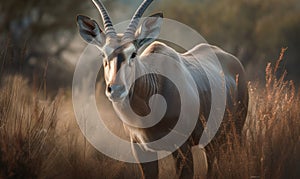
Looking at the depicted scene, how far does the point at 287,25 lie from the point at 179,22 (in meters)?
3.48

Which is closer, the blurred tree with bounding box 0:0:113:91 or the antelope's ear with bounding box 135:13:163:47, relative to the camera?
the antelope's ear with bounding box 135:13:163:47

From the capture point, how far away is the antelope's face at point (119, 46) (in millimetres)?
4547

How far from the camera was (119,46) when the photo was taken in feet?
A: 15.5

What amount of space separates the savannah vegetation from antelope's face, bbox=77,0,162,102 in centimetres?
50

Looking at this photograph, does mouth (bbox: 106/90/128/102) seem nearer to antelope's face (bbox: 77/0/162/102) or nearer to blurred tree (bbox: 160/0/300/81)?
antelope's face (bbox: 77/0/162/102)

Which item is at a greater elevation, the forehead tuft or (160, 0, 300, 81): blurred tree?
the forehead tuft

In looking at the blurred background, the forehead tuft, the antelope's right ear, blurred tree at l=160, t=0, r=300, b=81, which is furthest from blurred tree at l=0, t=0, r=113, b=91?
the forehead tuft

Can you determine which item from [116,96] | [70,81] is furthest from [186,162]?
[70,81]

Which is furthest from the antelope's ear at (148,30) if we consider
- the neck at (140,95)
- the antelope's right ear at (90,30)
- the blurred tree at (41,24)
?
the blurred tree at (41,24)

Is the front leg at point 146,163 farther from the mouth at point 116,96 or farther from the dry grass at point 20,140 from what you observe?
the mouth at point 116,96

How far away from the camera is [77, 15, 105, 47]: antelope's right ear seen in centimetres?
511

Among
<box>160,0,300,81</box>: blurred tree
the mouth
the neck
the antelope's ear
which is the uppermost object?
the antelope's ear

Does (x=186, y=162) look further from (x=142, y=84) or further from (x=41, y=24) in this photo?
(x=41, y=24)

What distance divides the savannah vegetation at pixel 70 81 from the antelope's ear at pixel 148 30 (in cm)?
84
